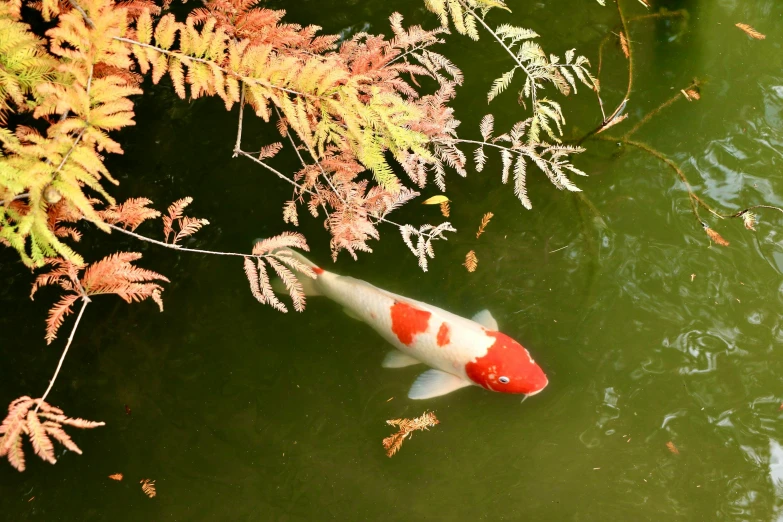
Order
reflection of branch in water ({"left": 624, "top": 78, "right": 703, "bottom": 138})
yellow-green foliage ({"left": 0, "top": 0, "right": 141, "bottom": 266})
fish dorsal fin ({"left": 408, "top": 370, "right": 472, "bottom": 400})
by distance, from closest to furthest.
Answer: yellow-green foliage ({"left": 0, "top": 0, "right": 141, "bottom": 266}) → fish dorsal fin ({"left": 408, "top": 370, "right": 472, "bottom": 400}) → reflection of branch in water ({"left": 624, "top": 78, "right": 703, "bottom": 138})

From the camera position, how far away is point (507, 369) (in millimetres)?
3326

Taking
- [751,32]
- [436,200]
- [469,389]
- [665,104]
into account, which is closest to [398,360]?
[469,389]

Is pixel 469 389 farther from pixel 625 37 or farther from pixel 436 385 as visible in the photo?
pixel 625 37

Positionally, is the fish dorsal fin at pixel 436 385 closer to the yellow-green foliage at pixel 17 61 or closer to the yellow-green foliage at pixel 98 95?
the yellow-green foliage at pixel 98 95

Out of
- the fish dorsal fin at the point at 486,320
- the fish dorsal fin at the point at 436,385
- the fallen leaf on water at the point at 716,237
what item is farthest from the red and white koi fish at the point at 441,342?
the fallen leaf on water at the point at 716,237

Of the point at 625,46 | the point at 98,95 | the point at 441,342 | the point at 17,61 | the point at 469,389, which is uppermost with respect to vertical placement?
the point at 17,61

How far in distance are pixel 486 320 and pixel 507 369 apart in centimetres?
45

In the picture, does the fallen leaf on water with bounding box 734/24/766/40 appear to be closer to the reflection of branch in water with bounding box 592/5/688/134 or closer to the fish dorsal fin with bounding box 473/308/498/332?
the reflection of branch in water with bounding box 592/5/688/134

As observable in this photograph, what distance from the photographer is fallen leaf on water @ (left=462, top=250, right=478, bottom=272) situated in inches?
152

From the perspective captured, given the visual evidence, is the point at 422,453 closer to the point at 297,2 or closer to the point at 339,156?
the point at 339,156

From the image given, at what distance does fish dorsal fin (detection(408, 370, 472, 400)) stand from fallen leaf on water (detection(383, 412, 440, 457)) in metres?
0.16

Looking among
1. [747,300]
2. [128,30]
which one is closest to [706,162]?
[747,300]

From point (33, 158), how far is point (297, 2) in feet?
8.98

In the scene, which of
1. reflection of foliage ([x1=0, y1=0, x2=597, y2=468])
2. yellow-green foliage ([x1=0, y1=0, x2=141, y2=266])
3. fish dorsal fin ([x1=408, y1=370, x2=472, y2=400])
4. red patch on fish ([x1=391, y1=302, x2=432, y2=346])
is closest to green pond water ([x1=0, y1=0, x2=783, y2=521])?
fish dorsal fin ([x1=408, y1=370, x2=472, y2=400])
